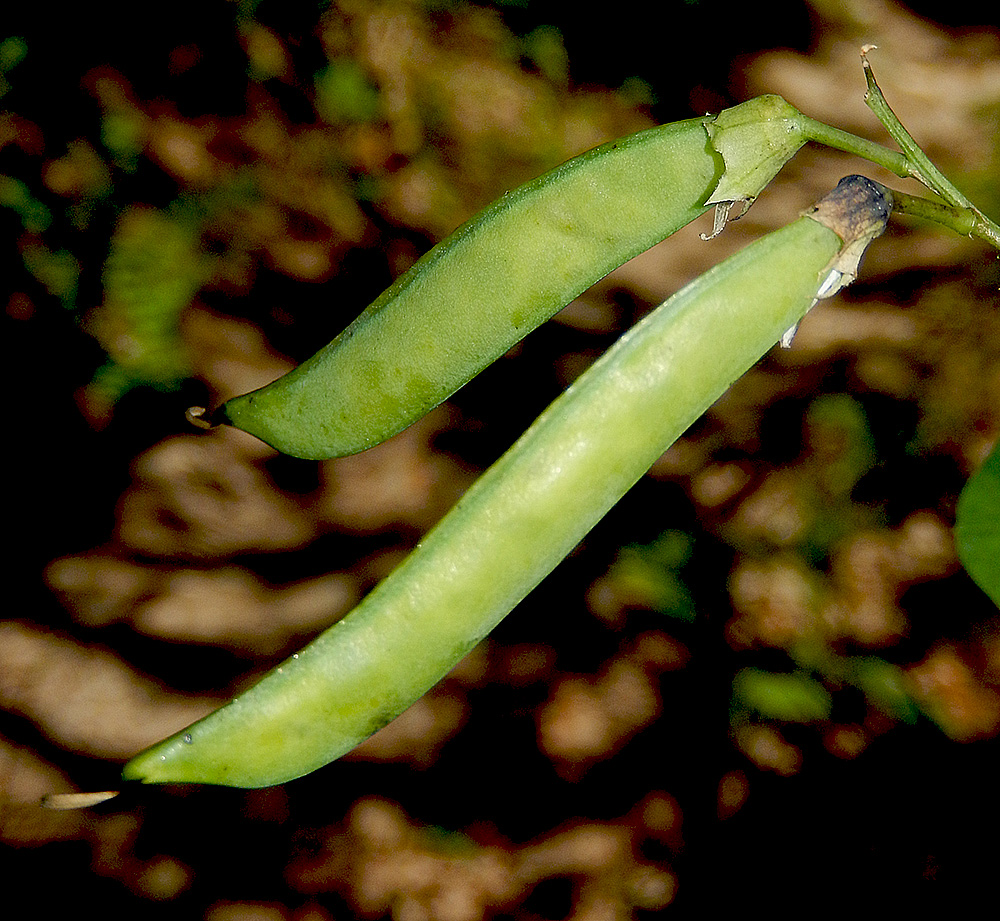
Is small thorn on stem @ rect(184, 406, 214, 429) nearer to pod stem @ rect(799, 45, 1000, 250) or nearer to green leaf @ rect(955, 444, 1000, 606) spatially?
pod stem @ rect(799, 45, 1000, 250)

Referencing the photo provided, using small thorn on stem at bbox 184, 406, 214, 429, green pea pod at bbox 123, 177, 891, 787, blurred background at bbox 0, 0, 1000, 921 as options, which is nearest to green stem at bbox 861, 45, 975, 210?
green pea pod at bbox 123, 177, 891, 787

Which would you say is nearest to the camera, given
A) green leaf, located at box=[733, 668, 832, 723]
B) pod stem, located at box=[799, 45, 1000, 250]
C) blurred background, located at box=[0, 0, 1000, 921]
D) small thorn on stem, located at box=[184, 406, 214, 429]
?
pod stem, located at box=[799, 45, 1000, 250]

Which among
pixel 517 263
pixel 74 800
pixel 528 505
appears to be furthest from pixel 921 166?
pixel 74 800

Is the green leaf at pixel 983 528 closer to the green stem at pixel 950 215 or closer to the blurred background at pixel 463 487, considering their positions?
the green stem at pixel 950 215

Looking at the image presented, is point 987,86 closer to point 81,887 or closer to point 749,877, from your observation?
point 749,877

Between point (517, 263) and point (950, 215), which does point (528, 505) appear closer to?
point (517, 263)

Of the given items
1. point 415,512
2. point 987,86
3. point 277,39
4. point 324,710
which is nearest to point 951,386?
point 987,86

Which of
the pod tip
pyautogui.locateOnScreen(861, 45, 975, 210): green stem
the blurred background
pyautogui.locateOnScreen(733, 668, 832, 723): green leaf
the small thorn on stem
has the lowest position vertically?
pyautogui.locateOnScreen(733, 668, 832, 723): green leaf
